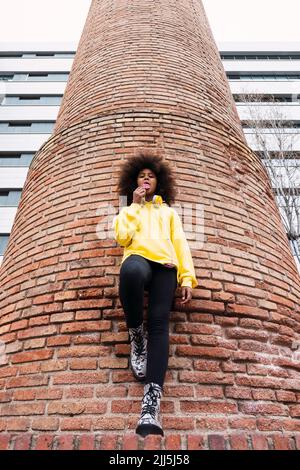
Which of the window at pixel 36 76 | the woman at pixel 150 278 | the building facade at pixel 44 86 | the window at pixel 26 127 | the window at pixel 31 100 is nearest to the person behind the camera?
the woman at pixel 150 278

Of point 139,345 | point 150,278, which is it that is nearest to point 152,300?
point 150,278

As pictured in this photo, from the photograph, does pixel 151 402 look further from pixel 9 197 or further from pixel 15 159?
pixel 15 159

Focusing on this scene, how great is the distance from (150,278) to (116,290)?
1.63 feet

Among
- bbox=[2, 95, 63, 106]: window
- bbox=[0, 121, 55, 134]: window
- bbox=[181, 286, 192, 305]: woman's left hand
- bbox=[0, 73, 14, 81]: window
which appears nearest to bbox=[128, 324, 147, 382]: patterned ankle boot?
bbox=[181, 286, 192, 305]: woman's left hand

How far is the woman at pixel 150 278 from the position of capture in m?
1.89

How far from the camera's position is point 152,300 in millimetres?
2090

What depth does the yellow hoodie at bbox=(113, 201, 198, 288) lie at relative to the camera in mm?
2156

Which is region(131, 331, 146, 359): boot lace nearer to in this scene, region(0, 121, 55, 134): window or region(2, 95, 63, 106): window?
region(0, 121, 55, 134): window

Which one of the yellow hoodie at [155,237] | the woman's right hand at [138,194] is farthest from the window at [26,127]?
the yellow hoodie at [155,237]

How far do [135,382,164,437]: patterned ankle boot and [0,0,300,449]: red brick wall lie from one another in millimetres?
61

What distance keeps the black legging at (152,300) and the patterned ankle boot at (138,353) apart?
0.07m

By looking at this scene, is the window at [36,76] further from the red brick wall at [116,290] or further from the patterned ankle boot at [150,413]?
the patterned ankle boot at [150,413]
